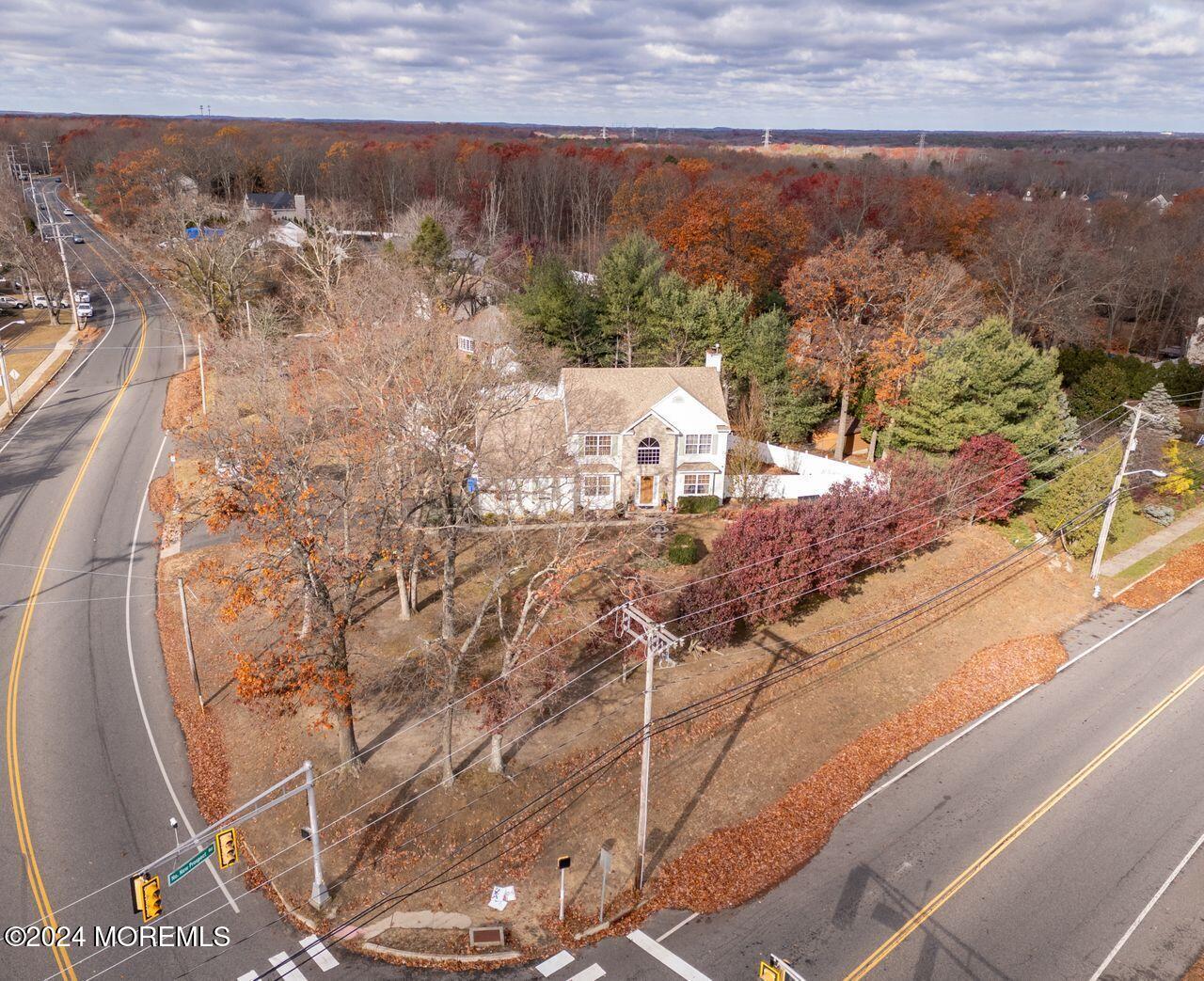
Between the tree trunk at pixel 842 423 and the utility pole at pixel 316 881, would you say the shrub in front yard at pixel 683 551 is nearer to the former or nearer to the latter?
the tree trunk at pixel 842 423

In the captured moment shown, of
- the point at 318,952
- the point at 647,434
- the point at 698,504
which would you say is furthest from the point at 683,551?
the point at 318,952

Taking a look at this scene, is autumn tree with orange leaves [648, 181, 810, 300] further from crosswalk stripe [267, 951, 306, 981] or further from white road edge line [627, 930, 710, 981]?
crosswalk stripe [267, 951, 306, 981]

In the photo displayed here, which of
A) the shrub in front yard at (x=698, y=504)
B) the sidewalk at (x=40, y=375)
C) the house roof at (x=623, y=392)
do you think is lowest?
the shrub in front yard at (x=698, y=504)

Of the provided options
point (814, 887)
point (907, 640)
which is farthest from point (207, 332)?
point (814, 887)

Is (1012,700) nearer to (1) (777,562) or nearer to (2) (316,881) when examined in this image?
(1) (777,562)

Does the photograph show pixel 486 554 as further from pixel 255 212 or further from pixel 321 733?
pixel 255 212

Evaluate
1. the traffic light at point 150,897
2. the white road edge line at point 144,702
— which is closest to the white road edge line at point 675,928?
the white road edge line at point 144,702
